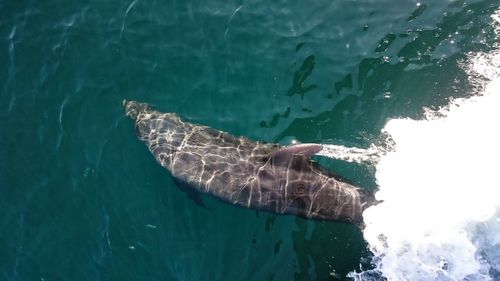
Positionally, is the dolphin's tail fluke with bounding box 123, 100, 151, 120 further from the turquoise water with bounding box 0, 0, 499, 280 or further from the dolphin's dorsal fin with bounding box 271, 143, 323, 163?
the dolphin's dorsal fin with bounding box 271, 143, 323, 163

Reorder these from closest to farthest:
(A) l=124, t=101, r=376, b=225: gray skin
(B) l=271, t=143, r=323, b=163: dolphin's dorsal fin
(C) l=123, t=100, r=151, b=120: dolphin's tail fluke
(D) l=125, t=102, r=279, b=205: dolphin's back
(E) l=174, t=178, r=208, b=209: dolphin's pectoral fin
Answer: (B) l=271, t=143, r=323, b=163: dolphin's dorsal fin, (A) l=124, t=101, r=376, b=225: gray skin, (D) l=125, t=102, r=279, b=205: dolphin's back, (E) l=174, t=178, r=208, b=209: dolphin's pectoral fin, (C) l=123, t=100, r=151, b=120: dolphin's tail fluke

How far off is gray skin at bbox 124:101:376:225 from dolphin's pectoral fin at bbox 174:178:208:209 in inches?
4.4

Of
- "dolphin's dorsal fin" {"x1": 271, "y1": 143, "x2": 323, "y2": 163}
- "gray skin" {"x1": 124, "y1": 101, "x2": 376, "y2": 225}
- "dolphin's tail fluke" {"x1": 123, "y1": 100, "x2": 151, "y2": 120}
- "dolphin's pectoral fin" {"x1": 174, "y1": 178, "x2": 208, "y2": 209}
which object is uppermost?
"dolphin's tail fluke" {"x1": 123, "y1": 100, "x2": 151, "y2": 120}

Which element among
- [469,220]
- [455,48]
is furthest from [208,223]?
[455,48]

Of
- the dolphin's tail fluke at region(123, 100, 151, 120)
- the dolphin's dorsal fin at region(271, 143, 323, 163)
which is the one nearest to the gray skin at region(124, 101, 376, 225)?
the dolphin's dorsal fin at region(271, 143, 323, 163)

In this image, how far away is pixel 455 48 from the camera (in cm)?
1332

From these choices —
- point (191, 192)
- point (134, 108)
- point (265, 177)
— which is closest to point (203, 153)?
point (191, 192)

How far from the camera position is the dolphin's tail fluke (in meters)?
13.8

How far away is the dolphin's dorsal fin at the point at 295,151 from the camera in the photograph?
37.1 feet

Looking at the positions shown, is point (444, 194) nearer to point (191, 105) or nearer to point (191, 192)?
point (191, 192)

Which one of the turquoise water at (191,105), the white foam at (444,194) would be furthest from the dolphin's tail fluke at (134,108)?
the white foam at (444,194)

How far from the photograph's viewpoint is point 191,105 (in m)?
13.9

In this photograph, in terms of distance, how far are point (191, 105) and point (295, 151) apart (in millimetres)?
3836

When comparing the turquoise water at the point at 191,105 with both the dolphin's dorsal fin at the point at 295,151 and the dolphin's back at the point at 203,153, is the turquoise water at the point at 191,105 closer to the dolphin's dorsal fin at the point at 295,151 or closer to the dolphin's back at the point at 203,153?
the dolphin's back at the point at 203,153
